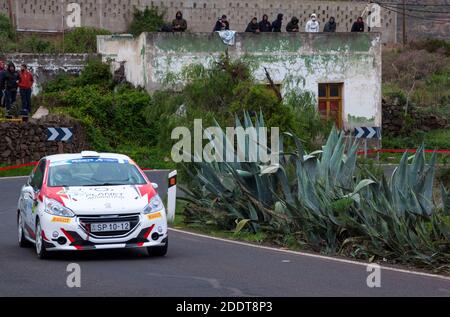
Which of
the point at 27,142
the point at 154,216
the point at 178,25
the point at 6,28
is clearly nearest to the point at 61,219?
the point at 154,216

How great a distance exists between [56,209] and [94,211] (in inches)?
23.0

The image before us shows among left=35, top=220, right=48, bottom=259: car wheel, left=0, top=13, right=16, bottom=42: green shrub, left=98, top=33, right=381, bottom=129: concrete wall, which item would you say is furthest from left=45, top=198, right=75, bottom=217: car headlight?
left=0, top=13, right=16, bottom=42: green shrub

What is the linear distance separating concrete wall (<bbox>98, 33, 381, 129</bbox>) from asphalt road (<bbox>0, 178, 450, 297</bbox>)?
2719 cm

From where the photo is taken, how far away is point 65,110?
41.9 m

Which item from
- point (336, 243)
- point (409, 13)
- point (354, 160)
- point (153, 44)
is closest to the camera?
point (336, 243)

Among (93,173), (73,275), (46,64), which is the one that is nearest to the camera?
(73,275)

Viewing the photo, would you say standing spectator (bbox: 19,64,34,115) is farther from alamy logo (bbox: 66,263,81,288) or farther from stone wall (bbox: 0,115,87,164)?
alamy logo (bbox: 66,263,81,288)

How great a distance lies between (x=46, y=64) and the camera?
4731cm

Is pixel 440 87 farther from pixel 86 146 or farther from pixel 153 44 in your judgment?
pixel 86 146

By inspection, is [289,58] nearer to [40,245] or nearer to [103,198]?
[103,198]
